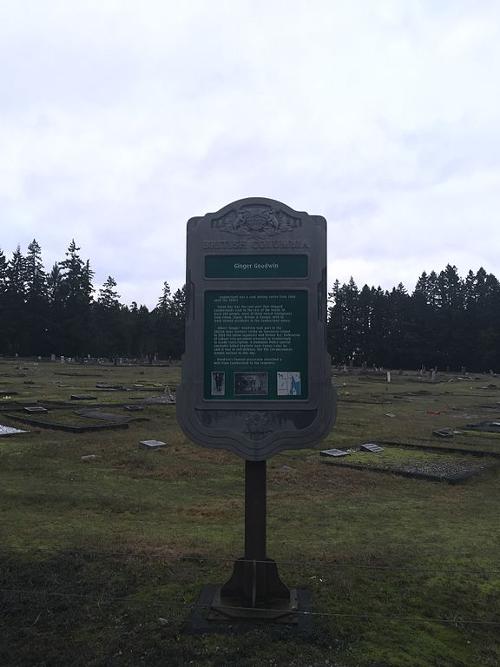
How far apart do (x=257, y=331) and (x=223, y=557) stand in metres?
2.84

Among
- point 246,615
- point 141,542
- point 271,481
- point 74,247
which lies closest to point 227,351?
Result: point 246,615

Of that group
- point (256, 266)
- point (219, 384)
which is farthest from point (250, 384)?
point (256, 266)

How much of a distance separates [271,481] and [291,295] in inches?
237

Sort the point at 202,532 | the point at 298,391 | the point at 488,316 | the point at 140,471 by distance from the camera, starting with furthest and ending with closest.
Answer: the point at 488,316 < the point at 140,471 < the point at 202,532 < the point at 298,391

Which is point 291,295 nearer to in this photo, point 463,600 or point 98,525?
point 463,600

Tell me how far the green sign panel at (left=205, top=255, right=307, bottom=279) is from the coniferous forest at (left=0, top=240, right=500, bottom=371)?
248 feet

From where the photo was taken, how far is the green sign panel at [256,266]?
5.40 m

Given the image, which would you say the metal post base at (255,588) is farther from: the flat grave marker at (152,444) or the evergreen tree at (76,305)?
the evergreen tree at (76,305)

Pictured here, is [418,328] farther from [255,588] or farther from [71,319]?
[255,588]

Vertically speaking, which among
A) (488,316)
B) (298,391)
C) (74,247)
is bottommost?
(298,391)

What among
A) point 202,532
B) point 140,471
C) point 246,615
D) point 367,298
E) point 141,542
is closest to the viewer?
point 246,615

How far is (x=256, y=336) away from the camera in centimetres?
539

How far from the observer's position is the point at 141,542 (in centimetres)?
672

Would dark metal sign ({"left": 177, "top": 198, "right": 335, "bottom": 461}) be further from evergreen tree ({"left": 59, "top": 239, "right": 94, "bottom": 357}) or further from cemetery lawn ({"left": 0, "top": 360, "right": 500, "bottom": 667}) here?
evergreen tree ({"left": 59, "top": 239, "right": 94, "bottom": 357})
